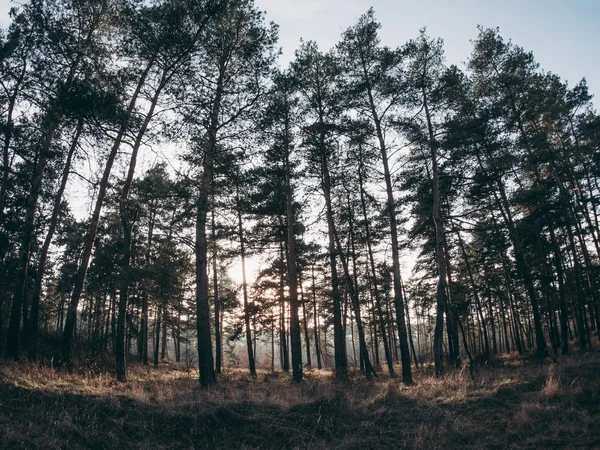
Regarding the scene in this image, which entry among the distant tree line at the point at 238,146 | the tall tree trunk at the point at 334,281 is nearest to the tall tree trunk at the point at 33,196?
the distant tree line at the point at 238,146

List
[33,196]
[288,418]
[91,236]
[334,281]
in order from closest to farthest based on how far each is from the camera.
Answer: [288,418] → [91,236] → [33,196] → [334,281]

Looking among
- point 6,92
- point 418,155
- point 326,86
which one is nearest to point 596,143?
point 418,155

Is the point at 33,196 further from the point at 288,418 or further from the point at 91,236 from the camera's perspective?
the point at 288,418

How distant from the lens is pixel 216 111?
1059 centimetres

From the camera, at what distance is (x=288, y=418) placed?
286 inches

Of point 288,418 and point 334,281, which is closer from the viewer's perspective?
point 288,418

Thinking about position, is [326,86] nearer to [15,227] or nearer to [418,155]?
[418,155]

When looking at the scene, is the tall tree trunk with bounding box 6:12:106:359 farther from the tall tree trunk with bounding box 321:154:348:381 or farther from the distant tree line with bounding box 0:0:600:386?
the tall tree trunk with bounding box 321:154:348:381

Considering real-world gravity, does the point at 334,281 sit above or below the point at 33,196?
below

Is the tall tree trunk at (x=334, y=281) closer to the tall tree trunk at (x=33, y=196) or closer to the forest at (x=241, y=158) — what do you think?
the forest at (x=241, y=158)

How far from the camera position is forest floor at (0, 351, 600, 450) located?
584 cm

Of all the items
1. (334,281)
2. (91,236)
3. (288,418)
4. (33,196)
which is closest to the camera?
(288,418)

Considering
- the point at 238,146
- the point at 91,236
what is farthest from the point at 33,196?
the point at 238,146

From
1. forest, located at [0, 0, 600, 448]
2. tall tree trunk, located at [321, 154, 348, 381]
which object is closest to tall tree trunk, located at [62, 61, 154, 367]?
forest, located at [0, 0, 600, 448]
